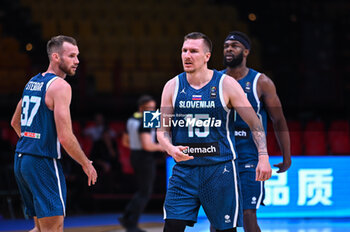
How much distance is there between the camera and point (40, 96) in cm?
493

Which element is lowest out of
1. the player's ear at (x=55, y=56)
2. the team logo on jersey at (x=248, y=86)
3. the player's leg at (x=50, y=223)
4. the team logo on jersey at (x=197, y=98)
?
the player's leg at (x=50, y=223)

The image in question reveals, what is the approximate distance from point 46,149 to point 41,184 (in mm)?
273

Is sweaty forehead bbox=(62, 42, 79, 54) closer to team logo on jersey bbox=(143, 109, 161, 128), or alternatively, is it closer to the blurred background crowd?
team logo on jersey bbox=(143, 109, 161, 128)

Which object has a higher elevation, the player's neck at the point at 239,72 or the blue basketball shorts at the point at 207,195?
the player's neck at the point at 239,72

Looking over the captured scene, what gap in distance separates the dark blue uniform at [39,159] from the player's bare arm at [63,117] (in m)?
0.07

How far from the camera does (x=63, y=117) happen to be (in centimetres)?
480

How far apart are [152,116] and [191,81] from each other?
Result: 85cm

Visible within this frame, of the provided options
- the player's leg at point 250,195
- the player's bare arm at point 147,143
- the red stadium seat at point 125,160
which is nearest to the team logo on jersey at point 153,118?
the player's leg at point 250,195

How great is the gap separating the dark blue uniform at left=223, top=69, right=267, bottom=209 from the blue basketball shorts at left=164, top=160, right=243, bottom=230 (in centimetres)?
91

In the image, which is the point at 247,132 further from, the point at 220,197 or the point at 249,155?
the point at 220,197

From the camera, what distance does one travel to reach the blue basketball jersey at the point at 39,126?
492cm

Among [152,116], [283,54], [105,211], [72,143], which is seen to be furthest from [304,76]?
[72,143]

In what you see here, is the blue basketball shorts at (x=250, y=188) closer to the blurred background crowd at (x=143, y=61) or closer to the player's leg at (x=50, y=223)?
the player's leg at (x=50, y=223)

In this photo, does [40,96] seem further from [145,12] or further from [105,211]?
[145,12]
